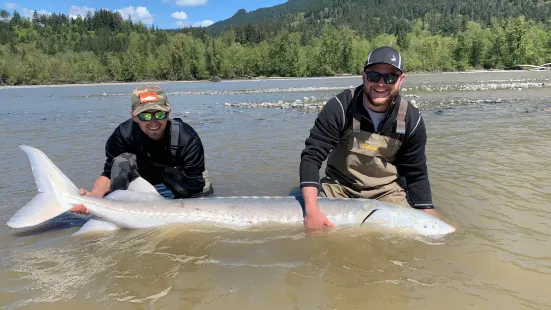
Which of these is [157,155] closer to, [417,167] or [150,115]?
[150,115]

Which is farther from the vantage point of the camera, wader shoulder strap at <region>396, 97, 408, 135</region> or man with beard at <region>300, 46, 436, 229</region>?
wader shoulder strap at <region>396, 97, 408, 135</region>

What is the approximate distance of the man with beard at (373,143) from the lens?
360 centimetres

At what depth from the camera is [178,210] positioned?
390 centimetres

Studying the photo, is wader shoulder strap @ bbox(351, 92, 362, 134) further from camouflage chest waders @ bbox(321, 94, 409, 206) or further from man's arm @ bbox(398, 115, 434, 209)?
man's arm @ bbox(398, 115, 434, 209)

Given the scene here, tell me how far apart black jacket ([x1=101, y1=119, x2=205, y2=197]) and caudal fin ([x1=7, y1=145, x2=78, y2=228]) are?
875 mm

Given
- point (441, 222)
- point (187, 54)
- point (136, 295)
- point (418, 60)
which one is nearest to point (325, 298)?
point (136, 295)

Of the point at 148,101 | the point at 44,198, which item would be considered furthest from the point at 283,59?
the point at 44,198

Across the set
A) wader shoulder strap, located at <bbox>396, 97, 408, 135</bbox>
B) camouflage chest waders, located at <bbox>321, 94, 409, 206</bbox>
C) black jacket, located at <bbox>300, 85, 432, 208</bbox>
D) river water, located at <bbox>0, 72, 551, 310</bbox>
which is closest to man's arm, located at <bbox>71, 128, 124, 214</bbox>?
river water, located at <bbox>0, 72, 551, 310</bbox>

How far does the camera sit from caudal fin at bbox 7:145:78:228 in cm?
378

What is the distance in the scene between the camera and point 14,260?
3.28 metres

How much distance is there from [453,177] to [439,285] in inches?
125

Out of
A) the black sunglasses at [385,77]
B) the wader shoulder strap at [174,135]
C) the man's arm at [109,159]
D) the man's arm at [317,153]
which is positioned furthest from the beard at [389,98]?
the man's arm at [109,159]

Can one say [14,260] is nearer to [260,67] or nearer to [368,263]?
[368,263]

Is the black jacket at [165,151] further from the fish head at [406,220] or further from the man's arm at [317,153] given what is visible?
Answer: the fish head at [406,220]
